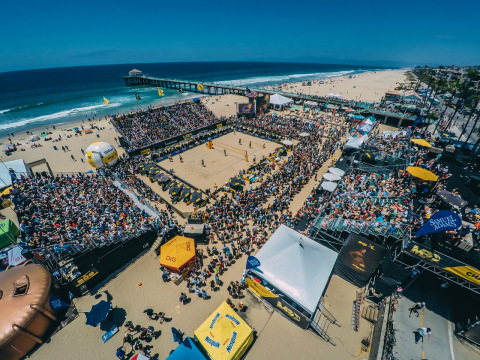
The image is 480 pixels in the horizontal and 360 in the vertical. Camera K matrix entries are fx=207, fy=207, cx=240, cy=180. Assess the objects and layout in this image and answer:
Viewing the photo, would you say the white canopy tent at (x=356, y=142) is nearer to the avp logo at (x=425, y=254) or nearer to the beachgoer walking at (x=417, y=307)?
the avp logo at (x=425, y=254)

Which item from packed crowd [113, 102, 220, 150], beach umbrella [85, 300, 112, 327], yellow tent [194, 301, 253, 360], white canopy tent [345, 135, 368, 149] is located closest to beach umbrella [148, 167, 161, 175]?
packed crowd [113, 102, 220, 150]

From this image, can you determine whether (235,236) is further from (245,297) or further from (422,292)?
(422,292)

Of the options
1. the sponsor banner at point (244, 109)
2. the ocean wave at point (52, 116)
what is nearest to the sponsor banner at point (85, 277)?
the sponsor banner at point (244, 109)

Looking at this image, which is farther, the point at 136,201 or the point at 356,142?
the point at 356,142

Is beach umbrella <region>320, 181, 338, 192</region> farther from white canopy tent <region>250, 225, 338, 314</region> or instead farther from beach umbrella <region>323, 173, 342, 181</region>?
white canopy tent <region>250, 225, 338, 314</region>

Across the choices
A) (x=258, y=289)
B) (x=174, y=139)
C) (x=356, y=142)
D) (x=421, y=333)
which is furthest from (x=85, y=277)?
(x=356, y=142)

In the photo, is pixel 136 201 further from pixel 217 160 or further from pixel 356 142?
pixel 356 142

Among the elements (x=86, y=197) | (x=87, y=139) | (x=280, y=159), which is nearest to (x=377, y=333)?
(x=280, y=159)

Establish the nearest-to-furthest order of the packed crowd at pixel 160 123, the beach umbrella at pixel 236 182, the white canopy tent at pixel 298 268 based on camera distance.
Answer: the white canopy tent at pixel 298 268 < the beach umbrella at pixel 236 182 < the packed crowd at pixel 160 123
